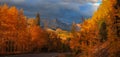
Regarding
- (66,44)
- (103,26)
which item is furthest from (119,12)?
(66,44)

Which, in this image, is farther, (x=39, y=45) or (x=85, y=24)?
(x=39, y=45)

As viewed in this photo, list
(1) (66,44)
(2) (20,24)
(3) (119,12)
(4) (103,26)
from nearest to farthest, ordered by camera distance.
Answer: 1. (3) (119,12)
2. (4) (103,26)
3. (2) (20,24)
4. (1) (66,44)

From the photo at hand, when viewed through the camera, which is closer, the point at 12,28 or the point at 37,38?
the point at 12,28

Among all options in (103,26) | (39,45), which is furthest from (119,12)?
(39,45)

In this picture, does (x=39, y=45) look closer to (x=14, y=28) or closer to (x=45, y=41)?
(x=45, y=41)

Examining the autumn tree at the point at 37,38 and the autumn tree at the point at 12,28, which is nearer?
the autumn tree at the point at 12,28

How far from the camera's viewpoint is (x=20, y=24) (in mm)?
77688

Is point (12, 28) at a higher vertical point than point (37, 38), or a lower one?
higher

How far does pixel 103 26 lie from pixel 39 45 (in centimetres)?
5295

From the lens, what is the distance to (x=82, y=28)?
59.0 meters

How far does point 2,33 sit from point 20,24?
12082 millimetres

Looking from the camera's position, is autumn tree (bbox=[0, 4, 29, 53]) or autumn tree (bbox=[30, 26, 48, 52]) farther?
autumn tree (bbox=[30, 26, 48, 52])

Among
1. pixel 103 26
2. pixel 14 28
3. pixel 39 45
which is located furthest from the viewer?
pixel 39 45

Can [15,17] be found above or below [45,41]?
above
